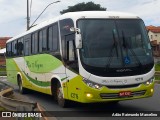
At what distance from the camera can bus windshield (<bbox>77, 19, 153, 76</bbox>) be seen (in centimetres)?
1143

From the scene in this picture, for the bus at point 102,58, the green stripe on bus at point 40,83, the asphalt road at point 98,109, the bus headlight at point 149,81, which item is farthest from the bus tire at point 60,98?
the bus headlight at point 149,81

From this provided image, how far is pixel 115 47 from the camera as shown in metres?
11.7

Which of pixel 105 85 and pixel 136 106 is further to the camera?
pixel 136 106

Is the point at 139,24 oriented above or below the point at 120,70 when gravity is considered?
above

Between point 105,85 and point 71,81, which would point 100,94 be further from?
point 71,81

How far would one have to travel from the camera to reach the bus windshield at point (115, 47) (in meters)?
11.4

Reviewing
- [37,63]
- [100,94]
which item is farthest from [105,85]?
[37,63]

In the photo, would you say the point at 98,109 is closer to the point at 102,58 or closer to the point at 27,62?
the point at 102,58

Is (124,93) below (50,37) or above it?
below

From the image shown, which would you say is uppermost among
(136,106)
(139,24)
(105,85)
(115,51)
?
(139,24)

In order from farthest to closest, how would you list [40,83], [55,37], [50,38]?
[40,83]
[50,38]
[55,37]

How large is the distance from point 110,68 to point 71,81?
1487 mm

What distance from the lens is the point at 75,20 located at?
12188 millimetres

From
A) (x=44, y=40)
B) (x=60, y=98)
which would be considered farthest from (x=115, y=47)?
(x=44, y=40)
